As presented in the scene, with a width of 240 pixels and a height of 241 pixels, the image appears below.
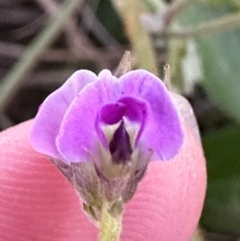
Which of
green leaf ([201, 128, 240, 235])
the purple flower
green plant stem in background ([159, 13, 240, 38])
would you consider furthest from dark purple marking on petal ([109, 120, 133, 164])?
green leaf ([201, 128, 240, 235])

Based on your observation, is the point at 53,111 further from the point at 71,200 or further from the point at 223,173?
the point at 223,173

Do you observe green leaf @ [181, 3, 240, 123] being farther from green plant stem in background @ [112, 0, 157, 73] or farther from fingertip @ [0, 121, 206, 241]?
fingertip @ [0, 121, 206, 241]

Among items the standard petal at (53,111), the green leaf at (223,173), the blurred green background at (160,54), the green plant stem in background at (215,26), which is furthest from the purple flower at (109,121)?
the green leaf at (223,173)

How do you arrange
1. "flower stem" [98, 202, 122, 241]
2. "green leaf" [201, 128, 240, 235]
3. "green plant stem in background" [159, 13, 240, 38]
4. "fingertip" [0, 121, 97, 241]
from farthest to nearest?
1. "green leaf" [201, 128, 240, 235]
2. "green plant stem in background" [159, 13, 240, 38]
3. "fingertip" [0, 121, 97, 241]
4. "flower stem" [98, 202, 122, 241]

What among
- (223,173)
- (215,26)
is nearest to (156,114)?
(215,26)

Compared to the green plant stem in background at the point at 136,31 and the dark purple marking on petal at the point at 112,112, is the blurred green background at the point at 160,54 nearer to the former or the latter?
the green plant stem in background at the point at 136,31

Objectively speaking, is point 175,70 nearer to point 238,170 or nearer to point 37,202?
point 238,170

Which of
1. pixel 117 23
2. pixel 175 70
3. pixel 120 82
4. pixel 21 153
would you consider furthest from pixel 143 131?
pixel 117 23
